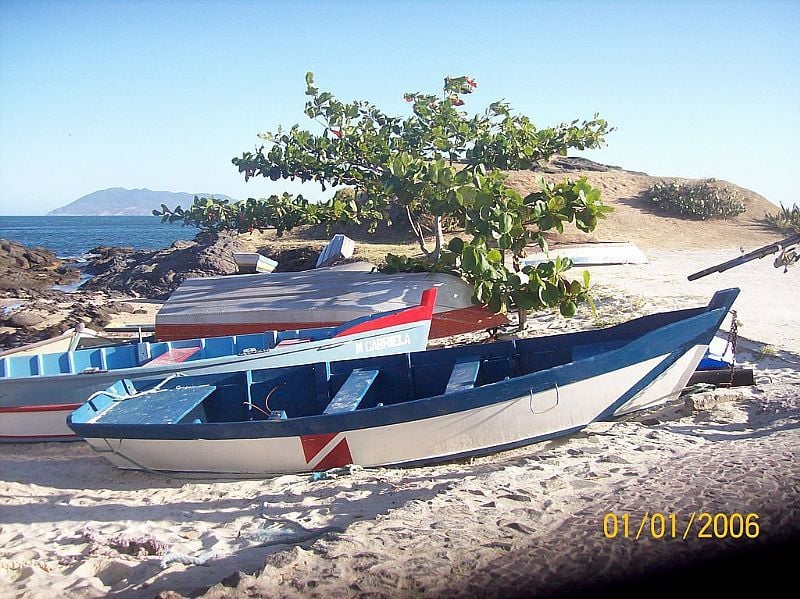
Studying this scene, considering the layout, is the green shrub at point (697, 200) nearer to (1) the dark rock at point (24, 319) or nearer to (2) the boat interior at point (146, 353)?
(2) the boat interior at point (146, 353)

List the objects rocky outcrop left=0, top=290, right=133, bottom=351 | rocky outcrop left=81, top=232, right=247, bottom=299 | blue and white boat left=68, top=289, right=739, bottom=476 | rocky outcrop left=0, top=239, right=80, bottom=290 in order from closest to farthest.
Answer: blue and white boat left=68, top=289, right=739, bottom=476
rocky outcrop left=0, top=290, right=133, bottom=351
rocky outcrop left=81, top=232, right=247, bottom=299
rocky outcrop left=0, top=239, right=80, bottom=290

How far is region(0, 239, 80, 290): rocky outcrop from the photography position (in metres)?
25.5

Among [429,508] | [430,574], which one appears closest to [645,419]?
[429,508]

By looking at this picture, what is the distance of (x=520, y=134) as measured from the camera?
13.7 meters

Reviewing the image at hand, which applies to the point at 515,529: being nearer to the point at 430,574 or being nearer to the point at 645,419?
the point at 430,574

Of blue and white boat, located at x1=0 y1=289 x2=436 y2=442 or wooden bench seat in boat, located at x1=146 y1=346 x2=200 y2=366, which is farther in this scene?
wooden bench seat in boat, located at x1=146 y1=346 x2=200 y2=366

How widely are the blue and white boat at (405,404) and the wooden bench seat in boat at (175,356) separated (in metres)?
0.64

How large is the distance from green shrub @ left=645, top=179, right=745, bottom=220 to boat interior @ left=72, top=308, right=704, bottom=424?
19622 millimetres

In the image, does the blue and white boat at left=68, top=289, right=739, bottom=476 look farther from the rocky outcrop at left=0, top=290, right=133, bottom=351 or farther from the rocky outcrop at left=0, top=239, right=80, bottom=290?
the rocky outcrop at left=0, top=239, right=80, bottom=290

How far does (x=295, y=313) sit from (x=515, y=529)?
713 cm

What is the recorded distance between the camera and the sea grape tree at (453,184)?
9664mm
